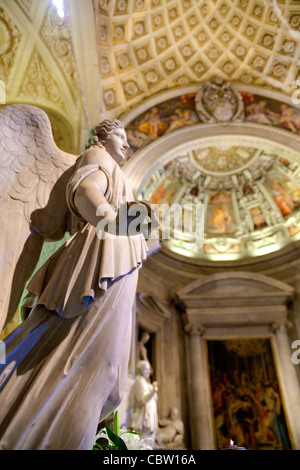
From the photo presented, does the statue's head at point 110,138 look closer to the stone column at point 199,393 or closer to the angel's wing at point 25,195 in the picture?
the angel's wing at point 25,195

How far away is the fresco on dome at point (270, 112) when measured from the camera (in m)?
9.72

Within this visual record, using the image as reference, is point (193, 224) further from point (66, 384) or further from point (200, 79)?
point (66, 384)

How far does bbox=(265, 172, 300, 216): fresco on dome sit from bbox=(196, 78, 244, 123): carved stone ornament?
2180mm

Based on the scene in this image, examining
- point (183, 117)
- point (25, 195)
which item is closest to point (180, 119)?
point (183, 117)

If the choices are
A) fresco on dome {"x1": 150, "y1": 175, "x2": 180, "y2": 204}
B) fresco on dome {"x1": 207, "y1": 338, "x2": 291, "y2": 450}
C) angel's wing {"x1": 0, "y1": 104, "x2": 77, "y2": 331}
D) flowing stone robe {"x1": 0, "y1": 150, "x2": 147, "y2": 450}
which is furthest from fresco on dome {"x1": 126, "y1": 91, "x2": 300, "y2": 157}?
flowing stone robe {"x1": 0, "y1": 150, "x2": 147, "y2": 450}

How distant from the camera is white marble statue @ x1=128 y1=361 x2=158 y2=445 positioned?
20.1ft

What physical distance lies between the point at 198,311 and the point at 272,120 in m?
5.52

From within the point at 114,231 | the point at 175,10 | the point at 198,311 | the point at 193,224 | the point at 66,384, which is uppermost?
the point at 175,10

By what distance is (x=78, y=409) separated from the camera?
1.44 metres

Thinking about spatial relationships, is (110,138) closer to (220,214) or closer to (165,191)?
(165,191)

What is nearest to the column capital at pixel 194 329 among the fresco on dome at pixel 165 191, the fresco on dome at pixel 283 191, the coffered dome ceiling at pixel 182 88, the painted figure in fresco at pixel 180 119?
the coffered dome ceiling at pixel 182 88

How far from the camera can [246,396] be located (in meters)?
9.07
